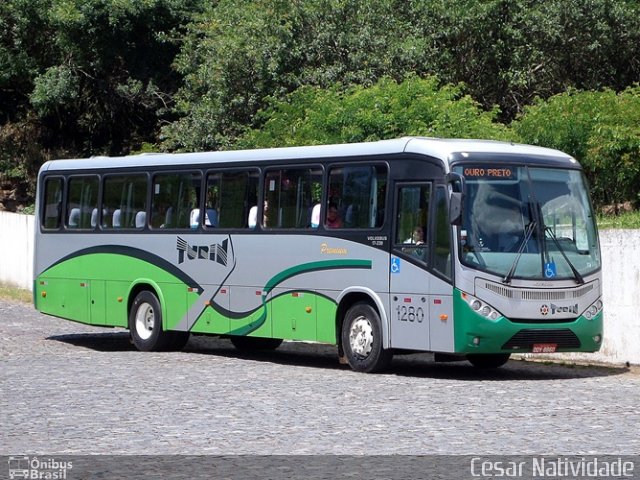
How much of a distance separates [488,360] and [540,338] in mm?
2194

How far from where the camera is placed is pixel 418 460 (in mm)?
10328

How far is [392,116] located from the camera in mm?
27875

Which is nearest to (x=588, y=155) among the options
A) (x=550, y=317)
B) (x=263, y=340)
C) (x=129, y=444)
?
(x=263, y=340)

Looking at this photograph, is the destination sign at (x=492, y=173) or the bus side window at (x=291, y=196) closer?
the destination sign at (x=492, y=173)

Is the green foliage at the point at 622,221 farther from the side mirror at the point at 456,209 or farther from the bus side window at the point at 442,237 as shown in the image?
the side mirror at the point at 456,209

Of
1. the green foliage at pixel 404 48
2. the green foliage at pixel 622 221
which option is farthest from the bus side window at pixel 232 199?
the green foliage at pixel 404 48

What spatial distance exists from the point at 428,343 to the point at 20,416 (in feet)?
19.1

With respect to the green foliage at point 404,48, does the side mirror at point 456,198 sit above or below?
below

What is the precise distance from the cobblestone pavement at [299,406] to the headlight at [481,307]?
0.84 m

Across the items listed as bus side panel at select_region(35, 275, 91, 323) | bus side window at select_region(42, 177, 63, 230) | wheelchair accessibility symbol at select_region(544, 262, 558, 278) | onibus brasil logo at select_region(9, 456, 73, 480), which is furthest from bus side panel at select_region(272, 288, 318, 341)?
onibus brasil logo at select_region(9, 456, 73, 480)

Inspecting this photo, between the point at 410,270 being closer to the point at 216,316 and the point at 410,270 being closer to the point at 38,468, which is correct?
the point at 216,316

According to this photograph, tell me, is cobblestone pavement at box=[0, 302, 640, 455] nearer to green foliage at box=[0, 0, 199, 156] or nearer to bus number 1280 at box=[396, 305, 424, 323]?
bus number 1280 at box=[396, 305, 424, 323]

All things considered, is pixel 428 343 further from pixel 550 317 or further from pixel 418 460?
pixel 418 460

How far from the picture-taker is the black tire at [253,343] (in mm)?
22578
